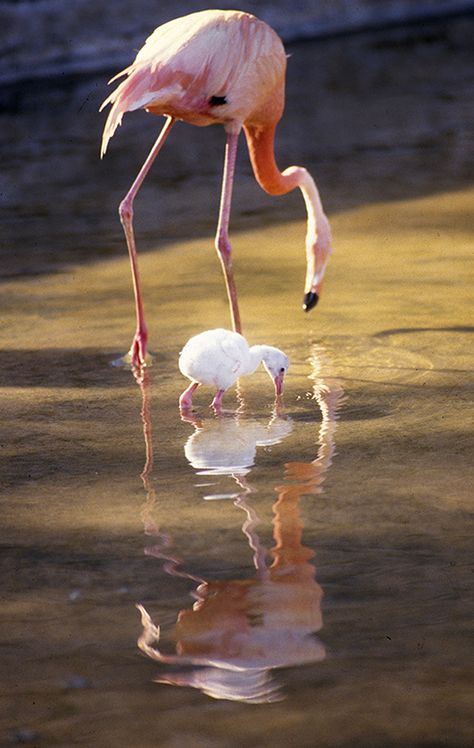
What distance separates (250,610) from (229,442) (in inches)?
51.7

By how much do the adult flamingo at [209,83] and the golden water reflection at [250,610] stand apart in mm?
1465

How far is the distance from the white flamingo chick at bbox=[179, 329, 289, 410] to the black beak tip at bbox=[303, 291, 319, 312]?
860 millimetres

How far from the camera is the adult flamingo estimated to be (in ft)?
17.2

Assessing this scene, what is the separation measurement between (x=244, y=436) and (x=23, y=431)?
74 centimetres

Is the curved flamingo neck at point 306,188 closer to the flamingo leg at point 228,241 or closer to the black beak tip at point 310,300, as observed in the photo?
the black beak tip at point 310,300

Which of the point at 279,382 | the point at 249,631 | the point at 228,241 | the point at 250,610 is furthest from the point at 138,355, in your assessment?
the point at 249,631

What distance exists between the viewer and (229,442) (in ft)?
14.4

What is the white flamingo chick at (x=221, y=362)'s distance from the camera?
4.58 metres

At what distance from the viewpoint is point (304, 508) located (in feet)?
12.3

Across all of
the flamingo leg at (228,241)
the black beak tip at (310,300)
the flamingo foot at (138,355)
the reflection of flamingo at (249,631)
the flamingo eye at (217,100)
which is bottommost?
the flamingo foot at (138,355)

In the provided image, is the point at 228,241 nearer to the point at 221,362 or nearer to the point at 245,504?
the point at 221,362

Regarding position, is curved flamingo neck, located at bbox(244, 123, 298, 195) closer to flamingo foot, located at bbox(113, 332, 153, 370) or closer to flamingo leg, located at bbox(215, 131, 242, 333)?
flamingo leg, located at bbox(215, 131, 242, 333)

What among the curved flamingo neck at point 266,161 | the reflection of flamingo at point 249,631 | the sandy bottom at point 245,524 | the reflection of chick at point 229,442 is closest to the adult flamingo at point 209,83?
the curved flamingo neck at point 266,161

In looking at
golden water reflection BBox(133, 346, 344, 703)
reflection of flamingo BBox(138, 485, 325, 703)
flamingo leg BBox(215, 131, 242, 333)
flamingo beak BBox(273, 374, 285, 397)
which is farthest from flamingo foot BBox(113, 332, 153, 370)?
reflection of flamingo BBox(138, 485, 325, 703)
